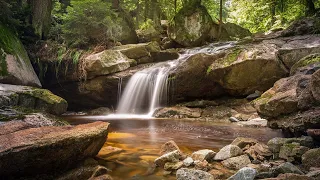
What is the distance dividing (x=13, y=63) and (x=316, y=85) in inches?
354

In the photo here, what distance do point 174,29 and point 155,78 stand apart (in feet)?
19.8

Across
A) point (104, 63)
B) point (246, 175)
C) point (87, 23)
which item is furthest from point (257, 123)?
point (87, 23)

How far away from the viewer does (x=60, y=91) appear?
44.1 ft

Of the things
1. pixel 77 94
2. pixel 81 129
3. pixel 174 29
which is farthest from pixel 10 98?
pixel 174 29

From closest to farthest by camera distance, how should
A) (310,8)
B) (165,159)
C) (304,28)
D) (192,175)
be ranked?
(192,175)
(165,159)
(304,28)
(310,8)

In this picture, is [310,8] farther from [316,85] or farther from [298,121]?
[316,85]

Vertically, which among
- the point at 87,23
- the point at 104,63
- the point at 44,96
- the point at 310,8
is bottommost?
the point at 44,96

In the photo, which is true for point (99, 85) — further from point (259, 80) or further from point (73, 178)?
point (73, 178)

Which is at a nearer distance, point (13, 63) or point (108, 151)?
point (108, 151)

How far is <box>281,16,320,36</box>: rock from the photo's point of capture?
1324 cm

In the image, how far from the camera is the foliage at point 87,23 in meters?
12.3

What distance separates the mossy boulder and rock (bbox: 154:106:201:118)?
5.40 ft

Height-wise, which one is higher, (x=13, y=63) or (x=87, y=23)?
(x=87, y=23)

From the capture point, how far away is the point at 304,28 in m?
13.5
